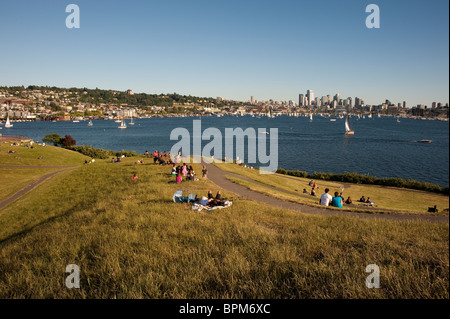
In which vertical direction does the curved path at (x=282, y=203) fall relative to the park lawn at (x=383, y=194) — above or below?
above

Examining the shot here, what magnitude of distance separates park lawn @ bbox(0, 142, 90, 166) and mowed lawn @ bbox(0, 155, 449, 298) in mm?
31821

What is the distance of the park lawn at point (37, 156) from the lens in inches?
1330

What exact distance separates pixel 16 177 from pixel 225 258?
3332 centimetres

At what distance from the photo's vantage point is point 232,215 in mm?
10289

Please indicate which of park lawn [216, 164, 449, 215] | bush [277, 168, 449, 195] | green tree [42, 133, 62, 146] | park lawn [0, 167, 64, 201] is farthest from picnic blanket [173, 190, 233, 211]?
green tree [42, 133, 62, 146]

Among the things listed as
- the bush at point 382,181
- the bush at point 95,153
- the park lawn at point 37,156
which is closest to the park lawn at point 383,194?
the bush at point 382,181

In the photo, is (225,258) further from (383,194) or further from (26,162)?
(26,162)

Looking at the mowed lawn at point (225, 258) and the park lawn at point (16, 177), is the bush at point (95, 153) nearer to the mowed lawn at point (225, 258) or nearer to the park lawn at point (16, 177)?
the park lawn at point (16, 177)

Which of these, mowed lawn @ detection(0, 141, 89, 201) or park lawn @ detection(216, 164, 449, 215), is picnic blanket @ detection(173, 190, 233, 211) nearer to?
park lawn @ detection(216, 164, 449, 215)

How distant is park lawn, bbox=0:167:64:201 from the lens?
23.6 m

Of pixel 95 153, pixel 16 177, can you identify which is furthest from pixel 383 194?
pixel 95 153

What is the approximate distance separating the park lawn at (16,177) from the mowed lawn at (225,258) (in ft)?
62.6

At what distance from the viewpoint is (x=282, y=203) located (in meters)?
16.1
